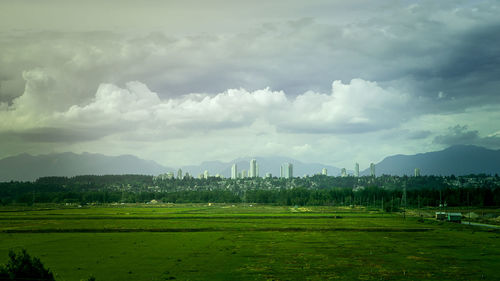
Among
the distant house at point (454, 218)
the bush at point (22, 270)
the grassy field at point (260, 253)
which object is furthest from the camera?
the distant house at point (454, 218)

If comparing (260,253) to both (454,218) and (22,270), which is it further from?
(454,218)

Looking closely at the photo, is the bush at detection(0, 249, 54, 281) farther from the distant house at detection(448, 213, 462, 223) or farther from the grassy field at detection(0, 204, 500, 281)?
the distant house at detection(448, 213, 462, 223)

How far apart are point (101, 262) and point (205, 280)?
15.3 m

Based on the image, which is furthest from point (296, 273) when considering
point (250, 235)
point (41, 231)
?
point (41, 231)

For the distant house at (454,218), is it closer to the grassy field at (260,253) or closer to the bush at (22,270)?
the grassy field at (260,253)

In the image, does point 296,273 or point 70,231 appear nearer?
point 296,273

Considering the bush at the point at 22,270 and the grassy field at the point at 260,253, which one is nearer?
the bush at the point at 22,270

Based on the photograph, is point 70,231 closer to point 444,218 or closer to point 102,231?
point 102,231

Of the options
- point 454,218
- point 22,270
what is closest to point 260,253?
point 22,270

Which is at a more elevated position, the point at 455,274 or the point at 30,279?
the point at 30,279

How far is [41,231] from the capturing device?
80.7 meters

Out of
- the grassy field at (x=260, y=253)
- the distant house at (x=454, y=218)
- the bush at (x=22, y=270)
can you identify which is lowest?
the distant house at (x=454, y=218)

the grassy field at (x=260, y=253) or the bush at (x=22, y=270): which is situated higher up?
the bush at (x=22, y=270)

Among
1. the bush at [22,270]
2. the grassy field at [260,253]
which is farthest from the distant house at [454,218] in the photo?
the bush at [22,270]
